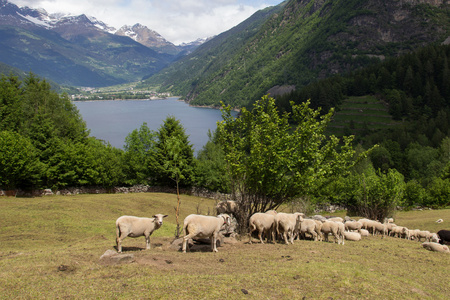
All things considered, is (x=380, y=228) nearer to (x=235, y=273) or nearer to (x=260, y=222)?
(x=260, y=222)

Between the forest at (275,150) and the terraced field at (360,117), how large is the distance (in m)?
3.82

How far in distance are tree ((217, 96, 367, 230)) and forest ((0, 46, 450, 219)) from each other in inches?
2.7

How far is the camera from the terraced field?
123 m

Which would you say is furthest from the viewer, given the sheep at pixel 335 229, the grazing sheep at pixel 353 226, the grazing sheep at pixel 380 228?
the grazing sheep at pixel 380 228

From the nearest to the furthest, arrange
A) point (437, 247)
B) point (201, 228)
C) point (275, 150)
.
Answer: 1. point (201, 228)
2. point (437, 247)
3. point (275, 150)

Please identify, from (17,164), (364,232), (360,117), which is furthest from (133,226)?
(360,117)

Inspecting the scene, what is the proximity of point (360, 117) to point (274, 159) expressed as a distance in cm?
12449

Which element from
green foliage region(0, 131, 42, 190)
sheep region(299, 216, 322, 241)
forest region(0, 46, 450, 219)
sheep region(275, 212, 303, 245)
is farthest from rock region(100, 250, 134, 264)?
green foliage region(0, 131, 42, 190)

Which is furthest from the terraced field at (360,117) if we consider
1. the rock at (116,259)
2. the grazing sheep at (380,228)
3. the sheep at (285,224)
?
the rock at (116,259)

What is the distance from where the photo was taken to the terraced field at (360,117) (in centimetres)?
12331

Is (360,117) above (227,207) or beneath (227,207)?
above

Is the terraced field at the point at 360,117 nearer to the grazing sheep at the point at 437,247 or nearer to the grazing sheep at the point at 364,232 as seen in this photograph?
the grazing sheep at the point at 364,232

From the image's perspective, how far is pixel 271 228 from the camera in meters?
18.1

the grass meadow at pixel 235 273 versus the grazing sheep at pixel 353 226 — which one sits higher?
the grass meadow at pixel 235 273
